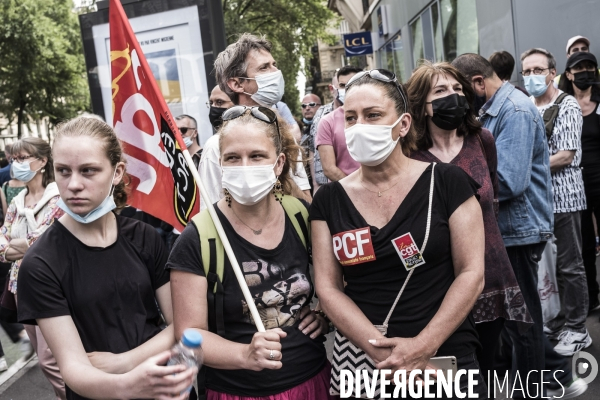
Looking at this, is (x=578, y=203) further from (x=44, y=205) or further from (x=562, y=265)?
(x=44, y=205)

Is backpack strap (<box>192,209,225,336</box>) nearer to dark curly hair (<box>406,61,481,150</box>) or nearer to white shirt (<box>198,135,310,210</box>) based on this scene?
white shirt (<box>198,135,310,210</box>)

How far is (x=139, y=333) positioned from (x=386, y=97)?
4.50ft

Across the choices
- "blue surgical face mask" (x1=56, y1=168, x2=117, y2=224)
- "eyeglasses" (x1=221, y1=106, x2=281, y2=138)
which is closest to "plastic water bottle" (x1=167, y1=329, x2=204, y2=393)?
"blue surgical face mask" (x1=56, y1=168, x2=117, y2=224)

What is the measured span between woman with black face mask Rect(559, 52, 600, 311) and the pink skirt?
397 cm

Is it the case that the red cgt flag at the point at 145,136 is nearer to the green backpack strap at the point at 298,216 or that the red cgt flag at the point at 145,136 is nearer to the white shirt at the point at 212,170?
the white shirt at the point at 212,170

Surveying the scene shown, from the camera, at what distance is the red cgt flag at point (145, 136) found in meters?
3.42

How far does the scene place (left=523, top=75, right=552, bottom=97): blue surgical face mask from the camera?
5.54 metres

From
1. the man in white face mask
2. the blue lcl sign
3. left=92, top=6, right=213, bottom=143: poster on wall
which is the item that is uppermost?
the blue lcl sign

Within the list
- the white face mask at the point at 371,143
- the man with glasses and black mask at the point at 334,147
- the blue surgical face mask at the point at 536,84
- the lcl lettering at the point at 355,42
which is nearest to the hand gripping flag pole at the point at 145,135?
the white face mask at the point at 371,143

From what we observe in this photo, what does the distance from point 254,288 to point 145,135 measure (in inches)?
51.7

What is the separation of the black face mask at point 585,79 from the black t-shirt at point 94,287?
466 centimetres

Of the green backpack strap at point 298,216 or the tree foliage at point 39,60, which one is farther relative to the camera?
the tree foliage at point 39,60

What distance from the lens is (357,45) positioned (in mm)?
21297

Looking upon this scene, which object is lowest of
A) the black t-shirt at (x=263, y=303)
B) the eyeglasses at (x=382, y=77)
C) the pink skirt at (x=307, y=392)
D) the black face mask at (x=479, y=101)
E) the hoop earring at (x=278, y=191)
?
the pink skirt at (x=307, y=392)
